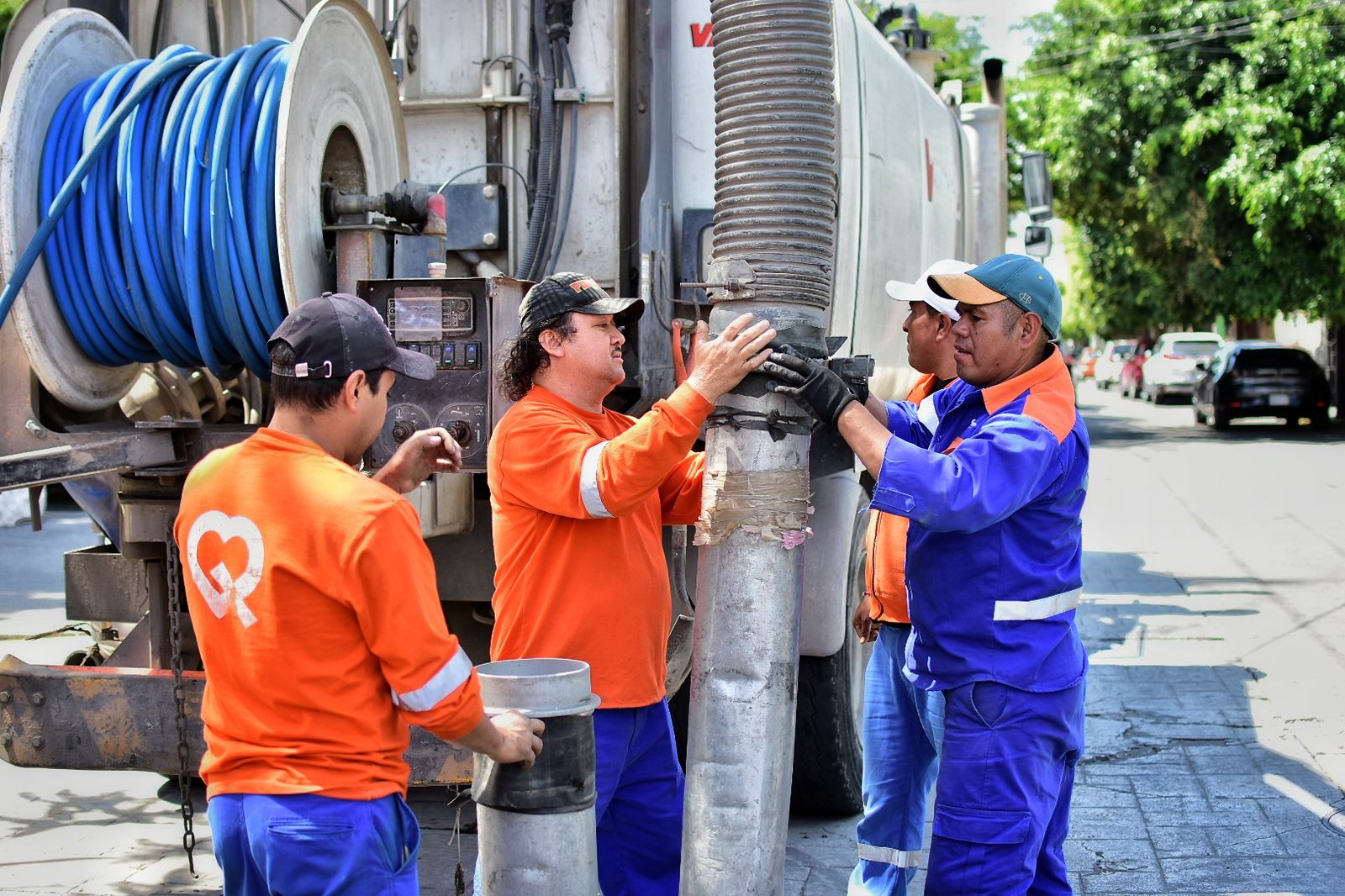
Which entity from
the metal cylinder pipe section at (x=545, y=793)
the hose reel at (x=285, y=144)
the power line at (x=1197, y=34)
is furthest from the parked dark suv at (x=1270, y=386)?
the metal cylinder pipe section at (x=545, y=793)

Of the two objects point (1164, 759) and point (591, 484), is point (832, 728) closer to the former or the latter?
point (1164, 759)

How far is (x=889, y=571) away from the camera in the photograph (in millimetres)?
3805

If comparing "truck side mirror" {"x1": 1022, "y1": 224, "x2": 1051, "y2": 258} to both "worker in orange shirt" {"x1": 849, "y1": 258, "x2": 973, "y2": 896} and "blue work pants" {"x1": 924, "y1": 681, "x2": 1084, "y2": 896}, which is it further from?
"blue work pants" {"x1": 924, "y1": 681, "x2": 1084, "y2": 896}

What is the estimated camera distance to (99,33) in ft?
14.8

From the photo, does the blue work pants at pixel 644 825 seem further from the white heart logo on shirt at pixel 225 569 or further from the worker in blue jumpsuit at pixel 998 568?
the white heart logo on shirt at pixel 225 569

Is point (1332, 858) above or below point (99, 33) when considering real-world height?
below

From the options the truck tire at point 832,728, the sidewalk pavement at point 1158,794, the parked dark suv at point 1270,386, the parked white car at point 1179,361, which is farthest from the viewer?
the parked white car at point 1179,361

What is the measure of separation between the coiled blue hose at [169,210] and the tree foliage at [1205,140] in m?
19.8

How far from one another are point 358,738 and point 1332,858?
3656 millimetres

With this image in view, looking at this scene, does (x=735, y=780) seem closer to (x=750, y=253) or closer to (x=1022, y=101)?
(x=750, y=253)

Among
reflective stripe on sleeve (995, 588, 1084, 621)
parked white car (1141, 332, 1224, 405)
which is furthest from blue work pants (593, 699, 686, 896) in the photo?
parked white car (1141, 332, 1224, 405)

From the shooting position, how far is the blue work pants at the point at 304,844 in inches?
95.6

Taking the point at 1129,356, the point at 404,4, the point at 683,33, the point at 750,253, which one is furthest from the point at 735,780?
the point at 1129,356

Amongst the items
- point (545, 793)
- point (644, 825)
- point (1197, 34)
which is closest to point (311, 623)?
point (545, 793)
